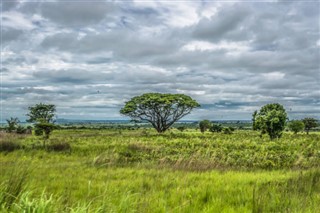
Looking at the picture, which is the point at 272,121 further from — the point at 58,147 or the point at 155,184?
the point at 155,184

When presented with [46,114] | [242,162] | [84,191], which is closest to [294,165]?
[242,162]

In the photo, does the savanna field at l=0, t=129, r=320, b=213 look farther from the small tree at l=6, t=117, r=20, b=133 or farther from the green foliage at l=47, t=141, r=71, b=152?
the small tree at l=6, t=117, r=20, b=133

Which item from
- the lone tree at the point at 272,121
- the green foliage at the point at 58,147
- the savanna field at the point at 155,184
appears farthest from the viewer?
the lone tree at the point at 272,121

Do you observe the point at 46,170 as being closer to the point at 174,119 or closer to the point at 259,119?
the point at 259,119

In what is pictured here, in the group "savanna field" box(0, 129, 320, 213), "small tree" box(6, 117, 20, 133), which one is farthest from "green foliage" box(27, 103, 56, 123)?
"savanna field" box(0, 129, 320, 213)

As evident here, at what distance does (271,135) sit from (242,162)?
69.3 ft

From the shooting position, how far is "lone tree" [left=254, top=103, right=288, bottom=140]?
3641 centimetres

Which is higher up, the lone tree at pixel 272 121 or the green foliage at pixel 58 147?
the lone tree at pixel 272 121

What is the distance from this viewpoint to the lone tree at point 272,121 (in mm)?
36406

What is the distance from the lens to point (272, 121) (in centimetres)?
3672

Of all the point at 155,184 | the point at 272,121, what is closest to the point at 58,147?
the point at 155,184

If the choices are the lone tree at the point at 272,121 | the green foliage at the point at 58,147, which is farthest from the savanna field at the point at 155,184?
the lone tree at the point at 272,121

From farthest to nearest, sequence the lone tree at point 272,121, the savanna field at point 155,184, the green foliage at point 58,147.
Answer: the lone tree at point 272,121 < the green foliage at point 58,147 < the savanna field at point 155,184

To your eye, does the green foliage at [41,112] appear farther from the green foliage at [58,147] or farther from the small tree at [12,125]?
the green foliage at [58,147]
